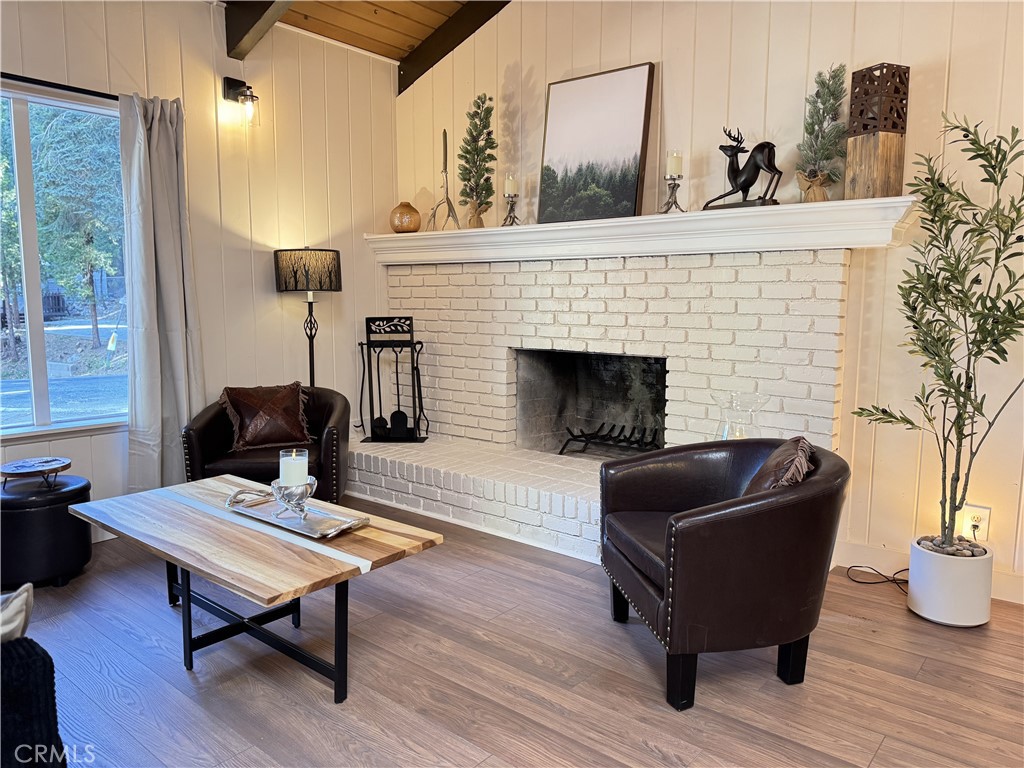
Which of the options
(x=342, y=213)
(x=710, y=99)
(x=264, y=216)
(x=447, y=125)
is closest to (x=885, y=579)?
(x=710, y=99)

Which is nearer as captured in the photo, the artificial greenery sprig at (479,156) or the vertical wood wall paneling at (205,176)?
the vertical wood wall paneling at (205,176)

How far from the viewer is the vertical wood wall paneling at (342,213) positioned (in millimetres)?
4582

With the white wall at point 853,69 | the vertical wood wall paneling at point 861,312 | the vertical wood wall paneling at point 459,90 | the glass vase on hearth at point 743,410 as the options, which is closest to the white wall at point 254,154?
the vertical wood wall paneling at point 459,90

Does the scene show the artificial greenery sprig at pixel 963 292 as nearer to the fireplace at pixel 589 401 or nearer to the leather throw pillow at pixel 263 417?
the fireplace at pixel 589 401

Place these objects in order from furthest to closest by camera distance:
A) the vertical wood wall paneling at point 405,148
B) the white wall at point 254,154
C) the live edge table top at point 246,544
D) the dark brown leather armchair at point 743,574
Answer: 1. the vertical wood wall paneling at point 405,148
2. the white wall at point 254,154
3. the dark brown leather armchair at point 743,574
4. the live edge table top at point 246,544

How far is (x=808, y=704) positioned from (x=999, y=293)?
1598 millimetres

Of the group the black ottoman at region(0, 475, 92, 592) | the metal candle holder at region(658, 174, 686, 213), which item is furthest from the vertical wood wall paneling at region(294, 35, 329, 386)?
the metal candle holder at region(658, 174, 686, 213)

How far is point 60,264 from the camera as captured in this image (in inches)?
139

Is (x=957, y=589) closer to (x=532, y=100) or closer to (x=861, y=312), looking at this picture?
(x=861, y=312)

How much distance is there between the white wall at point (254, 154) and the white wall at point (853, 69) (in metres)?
1.22

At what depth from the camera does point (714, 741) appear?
2033mm

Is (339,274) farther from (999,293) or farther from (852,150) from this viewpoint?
(999,293)

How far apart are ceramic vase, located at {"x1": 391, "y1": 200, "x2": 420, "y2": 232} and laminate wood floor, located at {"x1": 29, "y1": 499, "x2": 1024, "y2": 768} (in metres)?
2.48

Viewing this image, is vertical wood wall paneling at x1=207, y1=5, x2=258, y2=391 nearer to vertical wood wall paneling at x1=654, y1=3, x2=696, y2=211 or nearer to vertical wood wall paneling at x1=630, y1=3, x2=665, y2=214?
vertical wood wall paneling at x1=630, y1=3, x2=665, y2=214
